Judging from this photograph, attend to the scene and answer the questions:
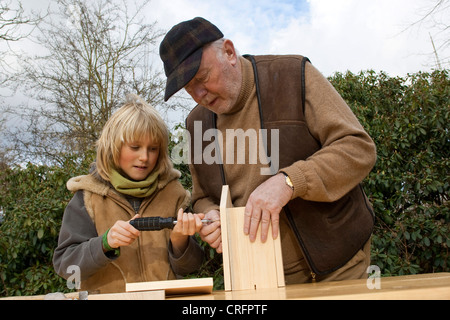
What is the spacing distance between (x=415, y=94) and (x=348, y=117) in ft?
9.53

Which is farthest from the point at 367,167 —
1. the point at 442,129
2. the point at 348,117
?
the point at 442,129

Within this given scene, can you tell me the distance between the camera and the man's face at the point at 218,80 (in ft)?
6.49

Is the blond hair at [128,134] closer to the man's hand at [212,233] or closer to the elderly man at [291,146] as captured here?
the elderly man at [291,146]

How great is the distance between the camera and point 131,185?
222cm

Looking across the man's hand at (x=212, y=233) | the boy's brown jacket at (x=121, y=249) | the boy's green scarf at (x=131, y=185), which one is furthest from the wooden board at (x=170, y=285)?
the boy's green scarf at (x=131, y=185)

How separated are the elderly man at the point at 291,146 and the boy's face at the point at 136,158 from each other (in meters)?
0.35

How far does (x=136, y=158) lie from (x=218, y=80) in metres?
0.63

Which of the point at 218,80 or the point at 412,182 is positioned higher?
the point at 218,80

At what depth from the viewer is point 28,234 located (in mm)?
4219

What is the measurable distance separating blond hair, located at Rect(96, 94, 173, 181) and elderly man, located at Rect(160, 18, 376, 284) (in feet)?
1.10

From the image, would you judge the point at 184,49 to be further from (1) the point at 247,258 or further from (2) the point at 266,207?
(1) the point at 247,258

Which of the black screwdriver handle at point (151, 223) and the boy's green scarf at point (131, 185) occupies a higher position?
the boy's green scarf at point (131, 185)

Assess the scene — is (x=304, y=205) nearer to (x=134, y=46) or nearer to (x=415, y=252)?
(x=415, y=252)

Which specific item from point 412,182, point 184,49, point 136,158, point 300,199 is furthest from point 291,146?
point 412,182
